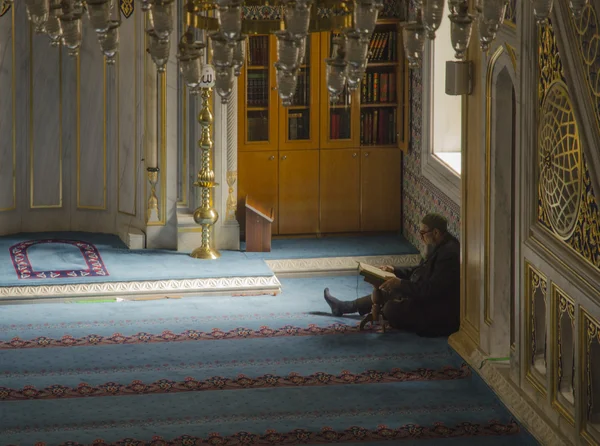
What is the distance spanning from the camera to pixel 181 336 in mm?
8625

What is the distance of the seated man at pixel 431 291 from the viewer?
8.41 metres

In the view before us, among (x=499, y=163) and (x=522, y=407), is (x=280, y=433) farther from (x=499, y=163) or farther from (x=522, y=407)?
(x=499, y=163)

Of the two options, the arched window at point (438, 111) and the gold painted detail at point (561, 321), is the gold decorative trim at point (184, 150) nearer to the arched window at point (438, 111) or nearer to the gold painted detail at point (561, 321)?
the arched window at point (438, 111)

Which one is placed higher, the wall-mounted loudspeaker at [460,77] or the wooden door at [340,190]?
the wall-mounted loudspeaker at [460,77]

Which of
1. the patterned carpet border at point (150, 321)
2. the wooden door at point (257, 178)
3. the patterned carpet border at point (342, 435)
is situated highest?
the wooden door at point (257, 178)

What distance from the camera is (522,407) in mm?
6832

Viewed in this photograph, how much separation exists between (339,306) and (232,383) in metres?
1.77

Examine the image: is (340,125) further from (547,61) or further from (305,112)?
(547,61)

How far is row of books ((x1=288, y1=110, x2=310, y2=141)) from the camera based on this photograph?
11.4 metres

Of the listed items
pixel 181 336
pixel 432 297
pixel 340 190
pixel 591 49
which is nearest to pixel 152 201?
pixel 340 190

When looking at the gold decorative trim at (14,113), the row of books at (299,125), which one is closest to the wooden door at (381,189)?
the row of books at (299,125)

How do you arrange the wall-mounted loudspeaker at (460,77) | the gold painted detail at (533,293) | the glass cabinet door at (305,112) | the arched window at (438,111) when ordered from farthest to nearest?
1. the glass cabinet door at (305,112)
2. the arched window at (438,111)
3. the wall-mounted loudspeaker at (460,77)
4. the gold painted detail at (533,293)

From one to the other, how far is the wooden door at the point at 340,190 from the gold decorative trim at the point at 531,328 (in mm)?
4825

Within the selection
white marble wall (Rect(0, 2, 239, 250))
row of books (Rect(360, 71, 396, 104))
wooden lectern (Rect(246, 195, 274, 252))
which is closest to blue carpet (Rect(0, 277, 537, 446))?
wooden lectern (Rect(246, 195, 274, 252))
